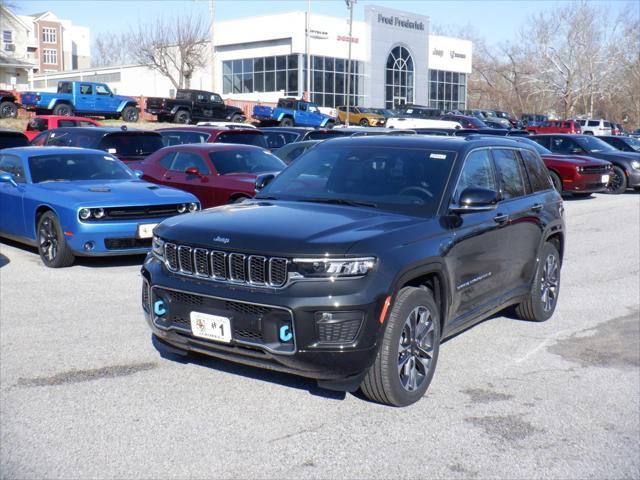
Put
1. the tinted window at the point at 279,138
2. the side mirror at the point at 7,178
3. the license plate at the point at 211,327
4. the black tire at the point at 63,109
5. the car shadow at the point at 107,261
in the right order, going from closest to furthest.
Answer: the license plate at the point at 211,327
the car shadow at the point at 107,261
the side mirror at the point at 7,178
the tinted window at the point at 279,138
the black tire at the point at 63,109

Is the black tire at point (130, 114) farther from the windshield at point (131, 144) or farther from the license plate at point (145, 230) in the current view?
the license plate at point (145, 230)

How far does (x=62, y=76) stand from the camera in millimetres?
81562

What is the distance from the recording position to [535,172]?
7.43 metres

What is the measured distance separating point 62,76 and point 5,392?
82193 millimetres

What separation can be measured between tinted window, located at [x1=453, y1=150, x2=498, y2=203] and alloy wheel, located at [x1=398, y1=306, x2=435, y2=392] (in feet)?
3.37

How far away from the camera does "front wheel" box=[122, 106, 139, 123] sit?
3738 cm

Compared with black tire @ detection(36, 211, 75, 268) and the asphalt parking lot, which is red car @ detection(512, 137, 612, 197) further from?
black tire @ detection(36, 211, 75, 268)

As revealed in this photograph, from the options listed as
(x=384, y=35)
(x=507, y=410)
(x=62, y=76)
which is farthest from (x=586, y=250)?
(x=62, y=76)

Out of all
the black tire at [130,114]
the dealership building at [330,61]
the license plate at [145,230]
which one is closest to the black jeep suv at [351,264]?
the license plate at [145,230]

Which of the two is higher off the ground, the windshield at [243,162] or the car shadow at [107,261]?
the windshield at [243,162]

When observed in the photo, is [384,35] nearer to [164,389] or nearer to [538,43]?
[538,43]

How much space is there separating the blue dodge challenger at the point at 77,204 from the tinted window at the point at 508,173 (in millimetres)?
4573

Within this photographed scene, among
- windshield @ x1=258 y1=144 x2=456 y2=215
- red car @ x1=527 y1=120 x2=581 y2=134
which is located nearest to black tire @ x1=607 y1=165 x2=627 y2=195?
windshield @ x1=258 y1=144 x2=456 y2=215

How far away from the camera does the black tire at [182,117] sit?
39.4 meters
